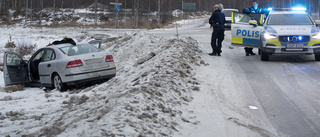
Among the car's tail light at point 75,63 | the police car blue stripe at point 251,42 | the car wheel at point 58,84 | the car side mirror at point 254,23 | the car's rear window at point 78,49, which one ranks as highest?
the car side mirror at point 254,23

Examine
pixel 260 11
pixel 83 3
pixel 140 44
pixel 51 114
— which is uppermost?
pixel 83 3

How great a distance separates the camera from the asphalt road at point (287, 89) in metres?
6.27

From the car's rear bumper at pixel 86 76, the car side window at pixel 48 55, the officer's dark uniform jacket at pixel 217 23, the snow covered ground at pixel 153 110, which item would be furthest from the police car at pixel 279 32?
the car side window at pixel 48 55

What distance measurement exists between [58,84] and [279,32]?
7184 mm

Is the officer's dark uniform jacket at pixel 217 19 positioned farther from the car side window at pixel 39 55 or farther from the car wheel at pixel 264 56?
the car side window at pixel 39 55

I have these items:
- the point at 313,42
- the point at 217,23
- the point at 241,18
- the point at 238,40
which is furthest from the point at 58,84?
the point at 313,42

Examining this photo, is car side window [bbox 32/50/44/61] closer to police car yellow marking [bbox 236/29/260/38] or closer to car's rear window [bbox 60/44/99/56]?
car's rear window [bbox 60/44/99/56]

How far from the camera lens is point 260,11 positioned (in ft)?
50.2

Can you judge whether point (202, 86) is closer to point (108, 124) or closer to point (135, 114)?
point (135, 114)

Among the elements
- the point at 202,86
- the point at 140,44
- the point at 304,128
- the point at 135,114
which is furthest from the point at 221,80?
the point at 140,44

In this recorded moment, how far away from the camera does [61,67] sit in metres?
10.8

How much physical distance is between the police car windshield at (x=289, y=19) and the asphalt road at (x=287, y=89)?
1.28 m

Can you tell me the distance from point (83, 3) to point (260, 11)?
97.2m

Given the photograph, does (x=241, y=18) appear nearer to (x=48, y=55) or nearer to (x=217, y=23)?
(x=217, y=23)
